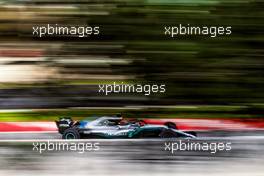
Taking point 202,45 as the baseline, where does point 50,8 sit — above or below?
above

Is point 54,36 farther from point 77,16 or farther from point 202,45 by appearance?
point 202,45

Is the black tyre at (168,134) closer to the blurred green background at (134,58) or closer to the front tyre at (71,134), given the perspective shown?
the blurred green background at (134,58)

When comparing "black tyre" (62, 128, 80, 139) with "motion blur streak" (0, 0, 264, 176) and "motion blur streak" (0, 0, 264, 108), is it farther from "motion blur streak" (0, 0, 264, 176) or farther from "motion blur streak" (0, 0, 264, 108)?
"motion blur streak" (0, 0, 264, 108)

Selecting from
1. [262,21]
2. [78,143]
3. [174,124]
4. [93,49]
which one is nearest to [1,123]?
[78,143]

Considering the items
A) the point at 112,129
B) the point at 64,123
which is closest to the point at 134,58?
the point at 112,129

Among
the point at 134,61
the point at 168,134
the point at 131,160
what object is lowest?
the point at 131,160

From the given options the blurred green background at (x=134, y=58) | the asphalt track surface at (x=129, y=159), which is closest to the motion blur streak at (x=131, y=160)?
the asphalt track surface at (x=129, y=159)

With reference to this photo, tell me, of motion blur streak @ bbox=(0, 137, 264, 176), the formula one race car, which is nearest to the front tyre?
the formula one race car

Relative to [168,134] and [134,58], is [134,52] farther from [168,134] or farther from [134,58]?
[168,134]
